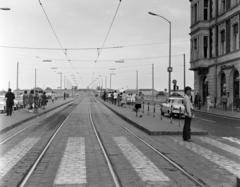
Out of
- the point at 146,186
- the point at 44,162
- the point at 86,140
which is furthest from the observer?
the point at 86,140

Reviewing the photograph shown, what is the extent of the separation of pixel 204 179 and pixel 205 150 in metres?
3.31

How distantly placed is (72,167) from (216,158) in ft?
11.9

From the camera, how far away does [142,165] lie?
7.14 metres

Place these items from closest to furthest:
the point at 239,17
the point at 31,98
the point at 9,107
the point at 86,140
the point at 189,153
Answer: the point at 189,153 → the point at 86,140 → the point at 9,107 → the point at 31,98 → the point at 239,17

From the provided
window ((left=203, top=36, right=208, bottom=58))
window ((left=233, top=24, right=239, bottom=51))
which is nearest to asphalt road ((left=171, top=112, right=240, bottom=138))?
window ((left=233, top=24, right=239, bottom=51))

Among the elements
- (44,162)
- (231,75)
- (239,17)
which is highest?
(239,17)

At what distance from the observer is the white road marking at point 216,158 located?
6907mm

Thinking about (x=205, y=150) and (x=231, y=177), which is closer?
(x=231, y=177)

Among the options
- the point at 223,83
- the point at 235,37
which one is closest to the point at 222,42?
the point at 235,37

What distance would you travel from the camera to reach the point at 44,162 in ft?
24.5

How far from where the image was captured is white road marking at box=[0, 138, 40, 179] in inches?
271

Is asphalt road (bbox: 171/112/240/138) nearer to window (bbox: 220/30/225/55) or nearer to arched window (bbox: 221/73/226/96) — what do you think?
arched window (bbox: 221/73/226/96)

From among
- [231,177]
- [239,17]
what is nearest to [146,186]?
[231,177]

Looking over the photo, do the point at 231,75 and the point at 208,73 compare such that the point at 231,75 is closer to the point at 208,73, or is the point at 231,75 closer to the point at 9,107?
the point at 208,73
